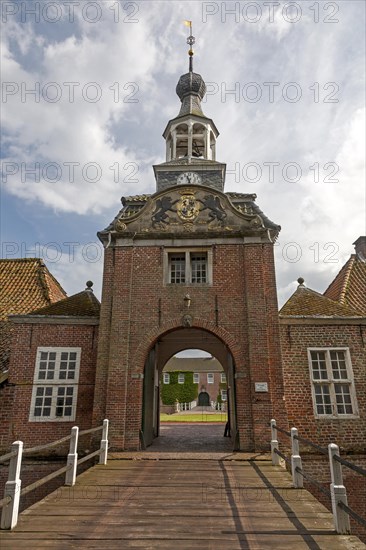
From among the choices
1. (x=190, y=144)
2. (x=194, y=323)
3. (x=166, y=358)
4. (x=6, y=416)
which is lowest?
(x=6, y=416)

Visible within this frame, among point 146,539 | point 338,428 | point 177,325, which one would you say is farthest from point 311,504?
point 177,325

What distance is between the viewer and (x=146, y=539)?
4.88 metres

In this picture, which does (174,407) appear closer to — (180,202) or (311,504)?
(180,202)

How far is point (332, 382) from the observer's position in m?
11.4

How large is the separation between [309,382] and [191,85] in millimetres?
15743

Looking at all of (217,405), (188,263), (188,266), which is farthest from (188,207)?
(217,405)

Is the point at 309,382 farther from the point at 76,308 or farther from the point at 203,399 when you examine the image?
the point at 203,399

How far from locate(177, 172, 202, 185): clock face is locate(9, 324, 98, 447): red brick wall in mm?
7287

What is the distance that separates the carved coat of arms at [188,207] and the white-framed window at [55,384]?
19.0ft

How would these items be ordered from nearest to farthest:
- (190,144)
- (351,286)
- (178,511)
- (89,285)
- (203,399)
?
1. (178,511)
2. (89,285)
3. (351,286)
4. (190,144)
5. (203,399)

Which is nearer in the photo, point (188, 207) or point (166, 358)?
point (188, 207)

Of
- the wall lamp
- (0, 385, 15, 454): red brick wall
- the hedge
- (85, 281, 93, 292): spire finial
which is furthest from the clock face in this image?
the hedge

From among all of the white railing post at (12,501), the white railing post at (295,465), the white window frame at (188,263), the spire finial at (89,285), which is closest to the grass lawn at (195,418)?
the spire finial at (89,285)

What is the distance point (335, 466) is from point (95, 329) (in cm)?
862
